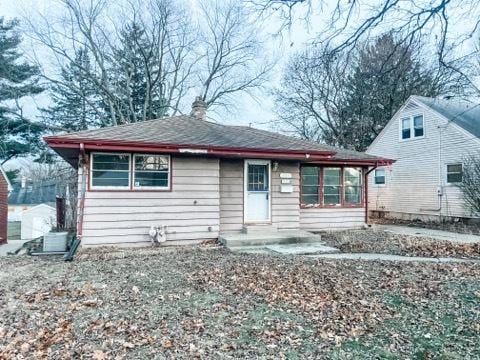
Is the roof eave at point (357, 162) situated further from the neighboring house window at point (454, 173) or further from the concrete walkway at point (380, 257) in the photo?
the neighboring house window at point (454, 173)

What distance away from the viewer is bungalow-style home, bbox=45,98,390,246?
8.24 metres

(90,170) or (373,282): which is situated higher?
(90,170)

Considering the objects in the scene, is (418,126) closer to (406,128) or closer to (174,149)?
(406,128)

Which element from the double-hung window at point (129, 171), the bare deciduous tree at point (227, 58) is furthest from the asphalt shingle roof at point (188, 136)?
the bare deciduous tree at point (227, 58)

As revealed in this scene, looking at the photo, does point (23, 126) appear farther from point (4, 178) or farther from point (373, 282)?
point (373, 282)

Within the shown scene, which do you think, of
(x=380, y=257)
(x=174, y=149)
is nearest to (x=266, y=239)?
(x=380, y=257)

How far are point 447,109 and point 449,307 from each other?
50.6ft

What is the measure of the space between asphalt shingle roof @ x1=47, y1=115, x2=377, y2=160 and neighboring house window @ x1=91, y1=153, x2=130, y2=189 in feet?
1.64

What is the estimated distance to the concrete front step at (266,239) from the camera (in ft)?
28.5

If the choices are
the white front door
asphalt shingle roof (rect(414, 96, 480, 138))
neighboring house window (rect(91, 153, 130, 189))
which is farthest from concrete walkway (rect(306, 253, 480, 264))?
asphalt shingle roof (rect(414, 96, 480, 138))

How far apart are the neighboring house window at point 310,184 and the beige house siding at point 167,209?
11.5 ft

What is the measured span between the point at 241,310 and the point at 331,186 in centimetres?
830

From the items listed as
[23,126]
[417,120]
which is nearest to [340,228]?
[417,120]

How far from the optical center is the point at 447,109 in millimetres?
17016
